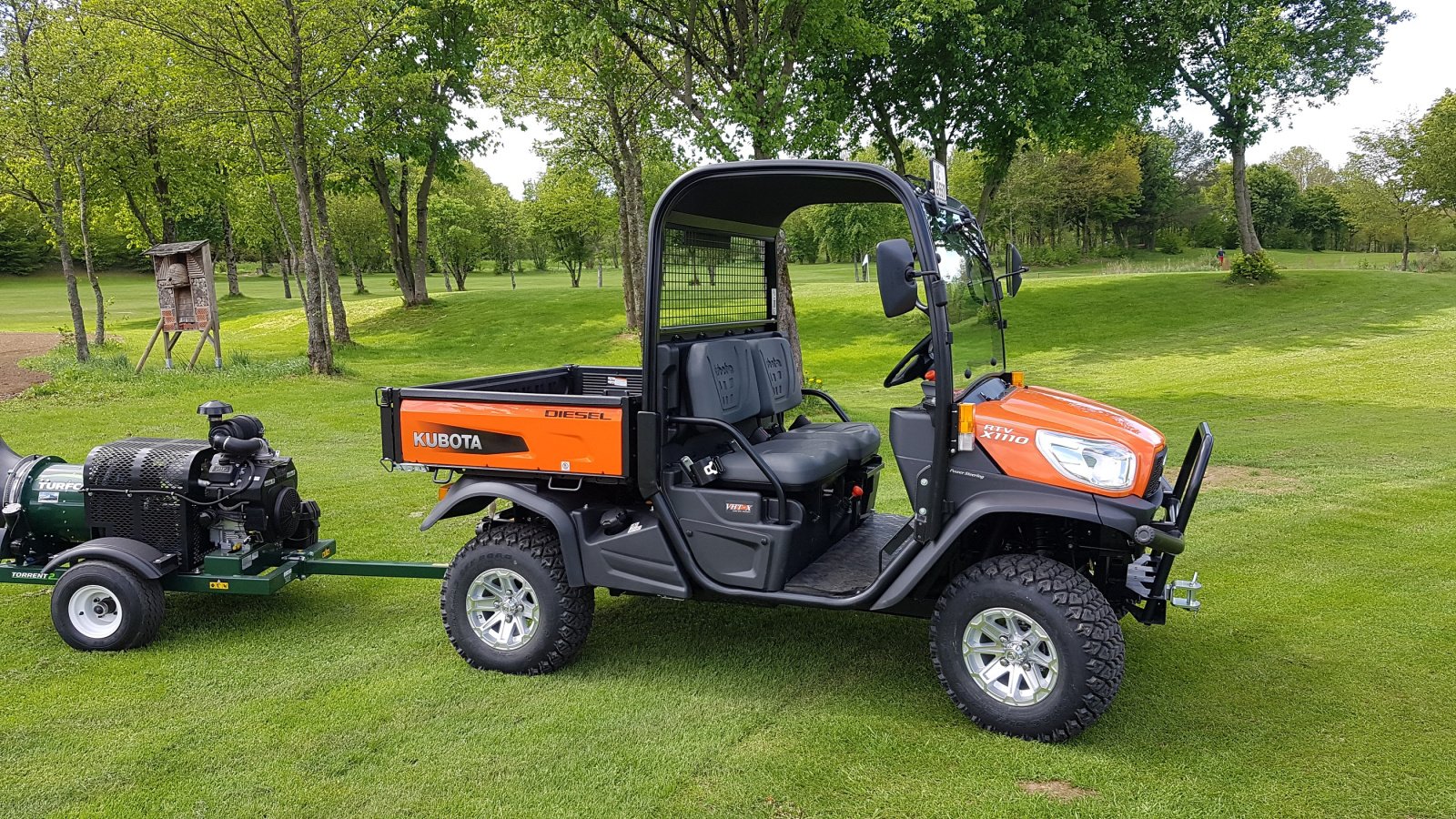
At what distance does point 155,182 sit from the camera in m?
26.5

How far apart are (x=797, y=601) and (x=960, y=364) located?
1.34 meters

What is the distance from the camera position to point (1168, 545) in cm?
386

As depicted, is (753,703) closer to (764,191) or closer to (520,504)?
(520,504)

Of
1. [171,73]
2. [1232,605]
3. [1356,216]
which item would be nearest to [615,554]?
[1232,605]

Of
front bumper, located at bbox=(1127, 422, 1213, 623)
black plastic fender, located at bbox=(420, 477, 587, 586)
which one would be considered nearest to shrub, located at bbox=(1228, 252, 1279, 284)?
front bumper, located at bbox=(1127, 422, 1213, 623)

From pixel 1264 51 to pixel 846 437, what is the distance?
942 inches

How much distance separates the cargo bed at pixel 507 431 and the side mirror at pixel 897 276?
143 cm

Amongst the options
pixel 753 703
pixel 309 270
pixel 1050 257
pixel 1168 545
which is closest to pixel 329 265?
pixel 309 270

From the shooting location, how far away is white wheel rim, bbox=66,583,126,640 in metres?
5.09

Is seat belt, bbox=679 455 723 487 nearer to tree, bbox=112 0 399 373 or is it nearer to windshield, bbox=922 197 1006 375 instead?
windshield, bbox=922 197 1006 375

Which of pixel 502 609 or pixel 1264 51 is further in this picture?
pixel 1264 51

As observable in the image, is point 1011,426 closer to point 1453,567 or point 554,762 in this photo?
point 554,762

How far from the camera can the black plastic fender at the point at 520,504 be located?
4.71 m

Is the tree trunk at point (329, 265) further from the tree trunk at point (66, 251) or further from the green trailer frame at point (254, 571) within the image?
the green trailer frame at point (254, 571)
